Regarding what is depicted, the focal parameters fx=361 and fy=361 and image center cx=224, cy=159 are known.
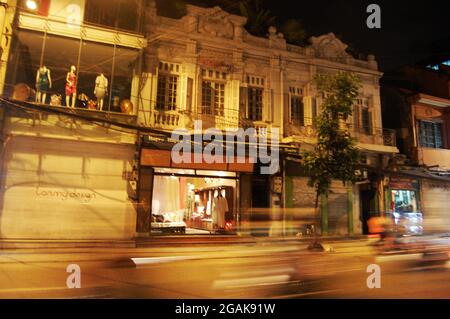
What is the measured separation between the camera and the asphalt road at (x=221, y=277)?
630cm

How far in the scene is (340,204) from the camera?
18141 mm

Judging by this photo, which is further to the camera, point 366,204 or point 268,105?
point 366,204

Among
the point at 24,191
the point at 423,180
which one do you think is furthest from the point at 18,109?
the point at 423,180

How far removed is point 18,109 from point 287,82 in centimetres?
1170

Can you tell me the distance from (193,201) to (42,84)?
24.6ft

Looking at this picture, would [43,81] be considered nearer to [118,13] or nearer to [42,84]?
[42,84]

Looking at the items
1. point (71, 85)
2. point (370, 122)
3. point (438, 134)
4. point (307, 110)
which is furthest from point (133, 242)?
point (438, 134)

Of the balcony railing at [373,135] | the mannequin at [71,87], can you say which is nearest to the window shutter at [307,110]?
the balcony railing at [373,135]

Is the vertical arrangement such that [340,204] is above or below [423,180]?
below

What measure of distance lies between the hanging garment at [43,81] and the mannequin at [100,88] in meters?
1.77

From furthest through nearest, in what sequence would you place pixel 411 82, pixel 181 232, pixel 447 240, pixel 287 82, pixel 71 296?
pixel 411 82
pixel 287 82
pixel 181 232
pixel 447 240
pixel 71 296

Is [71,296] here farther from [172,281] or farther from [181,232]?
[181,232]

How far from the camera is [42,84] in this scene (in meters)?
13.7
